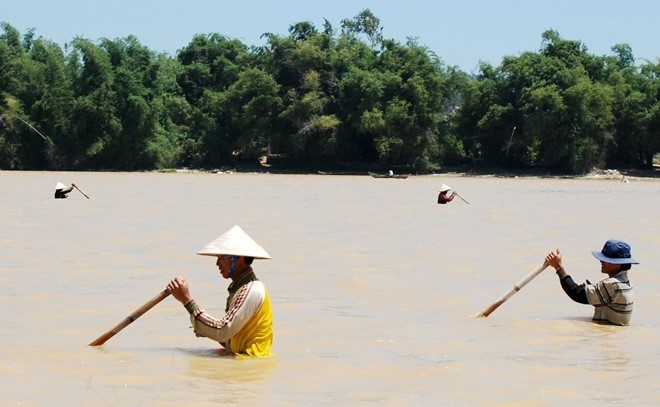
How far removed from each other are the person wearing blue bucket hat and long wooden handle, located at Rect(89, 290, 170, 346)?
2.88 m

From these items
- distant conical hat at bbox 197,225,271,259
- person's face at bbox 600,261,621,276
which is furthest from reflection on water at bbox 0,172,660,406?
distant conical hat at bbox 197,225,271,259

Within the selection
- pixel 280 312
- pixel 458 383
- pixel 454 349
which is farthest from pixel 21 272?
pixel 458 383

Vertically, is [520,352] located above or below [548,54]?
below

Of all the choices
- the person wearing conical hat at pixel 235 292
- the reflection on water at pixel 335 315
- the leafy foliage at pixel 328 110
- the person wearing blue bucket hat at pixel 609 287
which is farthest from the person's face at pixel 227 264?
the leafy foliage at pixel 328 110

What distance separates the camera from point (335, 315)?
8891mm

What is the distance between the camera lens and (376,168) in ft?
159

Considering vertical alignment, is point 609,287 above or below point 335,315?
above

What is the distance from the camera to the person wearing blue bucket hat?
7.77 metres

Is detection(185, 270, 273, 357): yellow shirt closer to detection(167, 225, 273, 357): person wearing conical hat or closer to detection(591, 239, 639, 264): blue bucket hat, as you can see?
detection(167, 225, 273, 357): person wearing conical hat

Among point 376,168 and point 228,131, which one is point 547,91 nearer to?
point 376,168

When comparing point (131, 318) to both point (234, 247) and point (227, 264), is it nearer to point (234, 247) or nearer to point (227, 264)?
point (227, 264)

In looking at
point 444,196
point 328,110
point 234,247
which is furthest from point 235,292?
point 328,110

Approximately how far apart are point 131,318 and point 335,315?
286cm

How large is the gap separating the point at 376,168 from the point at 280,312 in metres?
39.6
